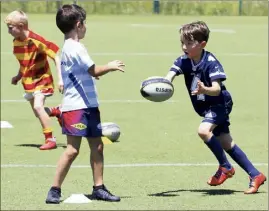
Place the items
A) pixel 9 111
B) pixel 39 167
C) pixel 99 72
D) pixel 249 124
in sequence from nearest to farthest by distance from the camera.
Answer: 1. pixel 99 72
2. pixel 39 167
3. pixel 249 124
4. pixel 9 111

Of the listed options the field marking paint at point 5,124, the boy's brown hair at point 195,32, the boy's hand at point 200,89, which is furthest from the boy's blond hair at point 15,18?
the boy's hand at point 200,89

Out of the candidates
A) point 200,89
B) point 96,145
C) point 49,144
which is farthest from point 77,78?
point 49,144

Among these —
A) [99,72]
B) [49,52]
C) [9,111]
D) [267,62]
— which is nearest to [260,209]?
[99,72]

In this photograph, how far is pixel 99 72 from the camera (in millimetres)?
9414

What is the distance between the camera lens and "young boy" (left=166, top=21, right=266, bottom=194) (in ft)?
32.2

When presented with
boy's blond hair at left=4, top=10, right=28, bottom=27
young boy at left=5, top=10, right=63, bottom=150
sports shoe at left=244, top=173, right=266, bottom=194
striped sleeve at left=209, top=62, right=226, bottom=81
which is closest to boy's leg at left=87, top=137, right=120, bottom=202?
striped sleeve at left=209, top=62, right=226, bottom=81

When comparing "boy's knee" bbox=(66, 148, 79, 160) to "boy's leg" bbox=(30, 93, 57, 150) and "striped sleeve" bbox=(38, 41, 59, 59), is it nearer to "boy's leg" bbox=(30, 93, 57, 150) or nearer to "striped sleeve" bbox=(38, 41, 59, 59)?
"striped sleeve" bbox=(38, 41, 59, 59)

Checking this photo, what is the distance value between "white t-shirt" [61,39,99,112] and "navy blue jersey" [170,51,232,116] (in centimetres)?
94

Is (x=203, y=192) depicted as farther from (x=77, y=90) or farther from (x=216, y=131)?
(x=77, y=90)

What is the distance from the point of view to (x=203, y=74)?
32.9 ft

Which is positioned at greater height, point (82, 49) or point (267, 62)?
point (82, 49)

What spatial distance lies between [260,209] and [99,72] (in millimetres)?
2033

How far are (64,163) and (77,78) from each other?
840 mm

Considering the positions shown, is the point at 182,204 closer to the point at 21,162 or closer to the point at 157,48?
the point at 21,162
